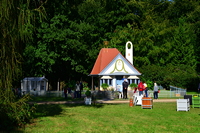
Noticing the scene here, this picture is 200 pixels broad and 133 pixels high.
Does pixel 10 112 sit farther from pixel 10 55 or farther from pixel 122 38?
pixel 122 38

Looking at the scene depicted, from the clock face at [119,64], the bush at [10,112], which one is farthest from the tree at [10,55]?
the clock face at [119,64]

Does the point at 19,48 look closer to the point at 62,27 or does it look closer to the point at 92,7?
the point at 62,27

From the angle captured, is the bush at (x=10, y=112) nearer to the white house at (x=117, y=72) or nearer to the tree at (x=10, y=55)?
the tree at (x=10, y=55)

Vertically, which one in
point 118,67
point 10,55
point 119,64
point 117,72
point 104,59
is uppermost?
point 104,59

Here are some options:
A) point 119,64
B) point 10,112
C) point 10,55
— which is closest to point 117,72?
point 119,64

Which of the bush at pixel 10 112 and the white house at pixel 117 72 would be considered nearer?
the bush at pixel 10 112

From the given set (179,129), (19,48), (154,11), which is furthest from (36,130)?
(154,11)

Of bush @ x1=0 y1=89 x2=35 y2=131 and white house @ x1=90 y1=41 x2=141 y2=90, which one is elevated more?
white house @ x1=90 y1=41 x2=141 y2=90

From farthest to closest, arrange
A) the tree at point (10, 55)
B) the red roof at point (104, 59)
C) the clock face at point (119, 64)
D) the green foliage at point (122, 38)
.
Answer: the red roof at point (104, 59) → the clock face at point (119, 64) → the green foliage at point (122, 38) → the tree at point (10, 55)

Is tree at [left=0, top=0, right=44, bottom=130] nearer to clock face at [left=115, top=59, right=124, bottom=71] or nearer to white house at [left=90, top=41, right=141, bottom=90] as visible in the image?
white house at [left=90, top=41, right=141, bottom=90]

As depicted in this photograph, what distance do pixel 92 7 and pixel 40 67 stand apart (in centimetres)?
2230

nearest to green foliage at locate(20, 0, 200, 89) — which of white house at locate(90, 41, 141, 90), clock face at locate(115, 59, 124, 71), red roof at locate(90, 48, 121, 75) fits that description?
red roof at locate(90, 48, 121, 75)

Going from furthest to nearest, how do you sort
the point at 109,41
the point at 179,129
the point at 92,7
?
the point at 92,7, the point at 109,41, the point at 179,129

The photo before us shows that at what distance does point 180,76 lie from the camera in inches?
1838
